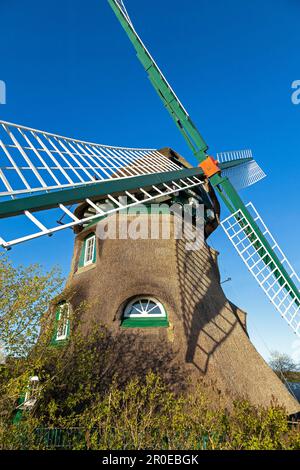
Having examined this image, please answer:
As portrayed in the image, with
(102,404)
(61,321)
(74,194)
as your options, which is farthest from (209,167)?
(102,404)

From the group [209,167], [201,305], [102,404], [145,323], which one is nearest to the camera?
[102,404]

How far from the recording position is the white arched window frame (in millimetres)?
8234

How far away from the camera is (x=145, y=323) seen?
26.5ft

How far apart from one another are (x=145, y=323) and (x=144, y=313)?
30cm

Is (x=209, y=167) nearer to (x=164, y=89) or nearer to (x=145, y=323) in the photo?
(x=164, y=89)

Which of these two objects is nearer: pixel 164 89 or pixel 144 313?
pixel 144 313

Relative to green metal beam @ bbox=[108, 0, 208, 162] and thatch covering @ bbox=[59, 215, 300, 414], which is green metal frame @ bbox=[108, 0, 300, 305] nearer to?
green metal beam @ bbox=[108, 0, 208, 162]

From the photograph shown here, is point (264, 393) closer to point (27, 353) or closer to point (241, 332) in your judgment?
point (241, 332)

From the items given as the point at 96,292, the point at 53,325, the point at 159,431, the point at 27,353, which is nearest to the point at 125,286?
the point at 96,292

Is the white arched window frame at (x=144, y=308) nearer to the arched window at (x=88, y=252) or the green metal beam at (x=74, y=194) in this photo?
the arched window at (x=88, y=252)

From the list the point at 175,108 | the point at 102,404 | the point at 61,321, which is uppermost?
the point at 175,108

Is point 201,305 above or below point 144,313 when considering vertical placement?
above

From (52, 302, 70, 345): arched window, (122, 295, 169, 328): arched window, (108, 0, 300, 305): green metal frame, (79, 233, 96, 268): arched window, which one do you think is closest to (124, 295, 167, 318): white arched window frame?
(122, 295, 169, 328): arched window

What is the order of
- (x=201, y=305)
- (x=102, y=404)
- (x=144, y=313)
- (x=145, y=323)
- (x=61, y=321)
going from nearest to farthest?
(x=102, y=404) < (x=61, y=321) < (x=145, y=323) < (x=144, y=313) < (x=201, y=305)
